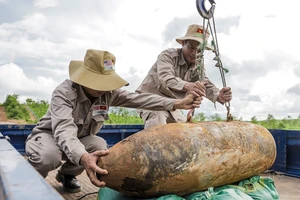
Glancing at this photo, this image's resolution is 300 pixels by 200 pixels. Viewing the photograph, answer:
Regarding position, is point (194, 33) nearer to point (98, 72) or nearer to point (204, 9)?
point (204, 9)

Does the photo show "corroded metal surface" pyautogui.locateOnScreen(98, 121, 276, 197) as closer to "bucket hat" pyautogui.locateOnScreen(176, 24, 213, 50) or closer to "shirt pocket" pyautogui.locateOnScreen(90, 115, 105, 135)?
"shirt pocket" pyautogui.locateOnScreen(90, 115, 105, 135)

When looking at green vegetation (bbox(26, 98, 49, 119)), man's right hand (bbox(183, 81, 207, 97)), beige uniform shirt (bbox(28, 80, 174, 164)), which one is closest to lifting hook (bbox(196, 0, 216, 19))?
man's right hand (bbox(183, 81, 207, 97))

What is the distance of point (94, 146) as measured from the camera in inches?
108

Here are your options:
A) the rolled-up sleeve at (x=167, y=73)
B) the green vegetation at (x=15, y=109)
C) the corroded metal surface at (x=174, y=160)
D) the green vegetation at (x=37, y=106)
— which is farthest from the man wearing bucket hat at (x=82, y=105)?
the green vegetation at (x=15, y=109)

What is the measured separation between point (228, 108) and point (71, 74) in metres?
1.14

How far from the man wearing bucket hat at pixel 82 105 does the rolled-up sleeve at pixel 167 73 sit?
1.81 feet

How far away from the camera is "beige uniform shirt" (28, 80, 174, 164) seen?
217cm

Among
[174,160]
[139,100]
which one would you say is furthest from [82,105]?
[174,160]

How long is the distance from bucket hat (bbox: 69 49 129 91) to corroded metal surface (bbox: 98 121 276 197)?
0.49 m

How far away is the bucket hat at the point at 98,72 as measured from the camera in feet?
7.57

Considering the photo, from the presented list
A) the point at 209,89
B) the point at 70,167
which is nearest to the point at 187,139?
the point at 70,167

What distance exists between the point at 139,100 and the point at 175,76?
876 mm

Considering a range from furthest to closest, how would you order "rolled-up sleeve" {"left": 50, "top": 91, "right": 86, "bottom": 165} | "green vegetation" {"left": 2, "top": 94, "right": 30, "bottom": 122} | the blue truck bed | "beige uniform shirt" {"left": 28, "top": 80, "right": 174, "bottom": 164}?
"green vegetation" {"left": 2, "top": 94, "right": 30, "bottom": 122} < "beige uniform shirt" {"left": 28, "top": 80, "right": 174, "bottom": 164} < "rolled-up sleeve" {"left": 50, "top": 91, "right": 86, "bottom": 165} < the blue truck bed

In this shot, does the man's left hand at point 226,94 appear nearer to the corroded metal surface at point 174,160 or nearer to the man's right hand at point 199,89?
the man's right hand at point 199,89
